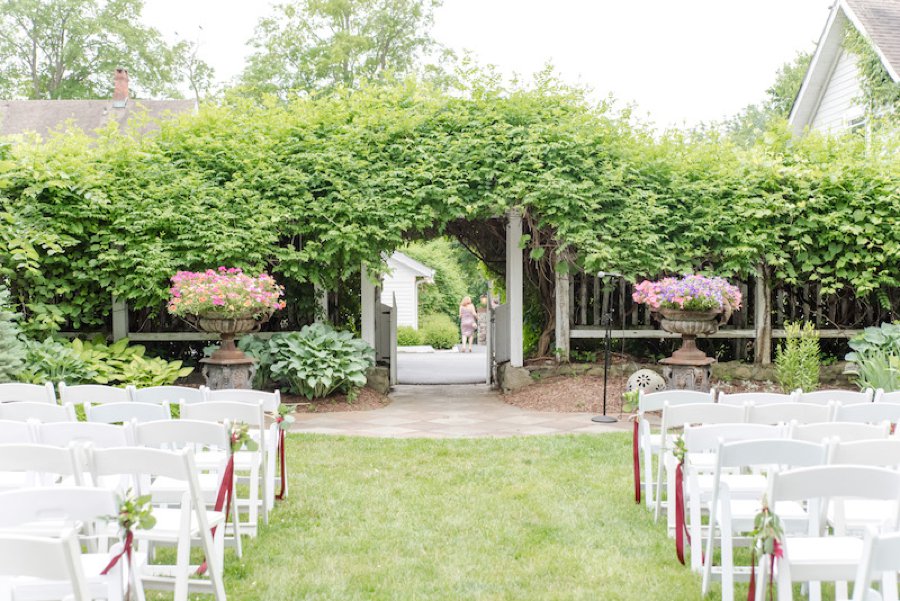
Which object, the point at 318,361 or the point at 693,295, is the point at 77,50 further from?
the point at 693,295

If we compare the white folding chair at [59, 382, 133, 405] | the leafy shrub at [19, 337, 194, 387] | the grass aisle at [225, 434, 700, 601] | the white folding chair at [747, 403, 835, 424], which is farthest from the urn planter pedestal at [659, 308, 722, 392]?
the white folding chair at [59, 382, 133, 405]

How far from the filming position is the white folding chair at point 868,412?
15.5 feet

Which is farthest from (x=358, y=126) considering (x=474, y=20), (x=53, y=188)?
(x=474, y=20)

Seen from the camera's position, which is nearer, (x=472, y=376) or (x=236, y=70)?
(x=472, y=376)

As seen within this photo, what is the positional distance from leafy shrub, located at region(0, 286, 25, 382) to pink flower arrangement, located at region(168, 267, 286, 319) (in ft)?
5.22

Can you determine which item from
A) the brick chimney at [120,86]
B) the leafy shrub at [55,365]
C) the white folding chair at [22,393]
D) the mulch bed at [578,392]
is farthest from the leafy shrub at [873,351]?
the brick chimney at [120,86]

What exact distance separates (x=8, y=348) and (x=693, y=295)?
7.43m

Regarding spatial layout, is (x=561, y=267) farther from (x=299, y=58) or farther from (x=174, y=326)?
(x=299, y=58)

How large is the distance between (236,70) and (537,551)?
2971cm

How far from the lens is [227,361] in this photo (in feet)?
29.7

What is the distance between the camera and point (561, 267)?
10711mm

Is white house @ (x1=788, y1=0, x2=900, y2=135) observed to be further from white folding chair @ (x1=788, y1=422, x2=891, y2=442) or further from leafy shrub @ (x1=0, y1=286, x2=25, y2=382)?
leafy shrub @ (x1=0, y1=286, x2=25, y2=382)

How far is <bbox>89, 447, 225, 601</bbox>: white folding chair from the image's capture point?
3086mm

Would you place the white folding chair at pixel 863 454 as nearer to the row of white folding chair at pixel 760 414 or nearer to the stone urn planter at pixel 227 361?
the row of white folding chair at pixel 760 414
